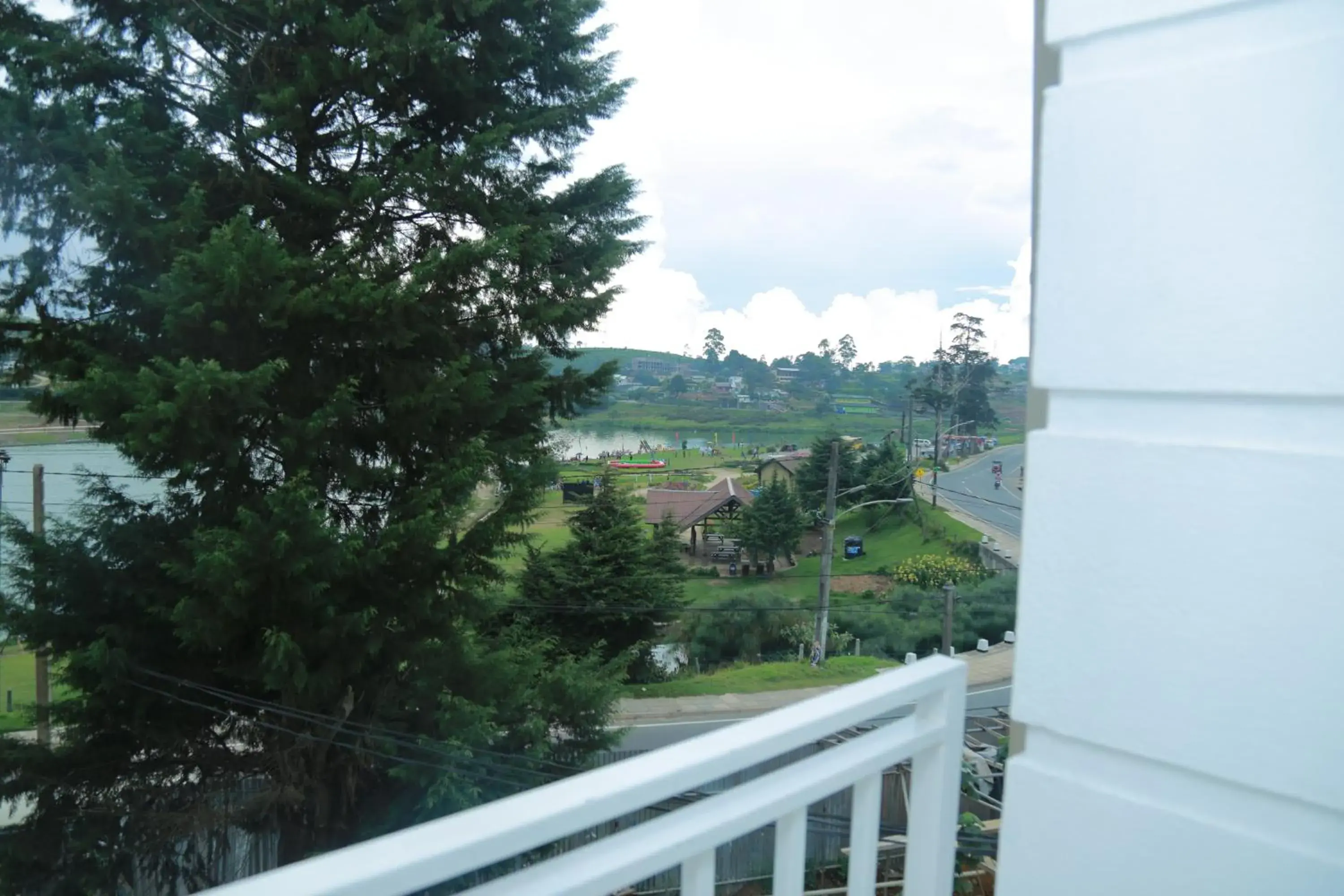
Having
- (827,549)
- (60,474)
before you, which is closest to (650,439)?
(827,549)

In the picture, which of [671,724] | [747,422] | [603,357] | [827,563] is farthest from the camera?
[747,422]

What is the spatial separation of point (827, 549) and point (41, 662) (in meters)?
6.02

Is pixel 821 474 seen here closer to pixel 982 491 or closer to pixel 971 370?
pixel 982 491

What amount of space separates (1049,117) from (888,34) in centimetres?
680

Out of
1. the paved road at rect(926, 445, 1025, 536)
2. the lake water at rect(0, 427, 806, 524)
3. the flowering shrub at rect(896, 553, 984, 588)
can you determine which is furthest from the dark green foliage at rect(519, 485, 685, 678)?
the lake water at rect(0, 427, 806, 524)

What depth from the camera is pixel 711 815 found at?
0.54m

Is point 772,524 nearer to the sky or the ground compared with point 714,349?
nearer to the ground

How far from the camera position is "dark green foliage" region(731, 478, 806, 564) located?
8547 mm

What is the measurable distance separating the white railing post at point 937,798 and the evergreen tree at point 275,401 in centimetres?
415

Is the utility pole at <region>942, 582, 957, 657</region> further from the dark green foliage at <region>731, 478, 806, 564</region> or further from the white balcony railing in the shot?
the white balcony railing

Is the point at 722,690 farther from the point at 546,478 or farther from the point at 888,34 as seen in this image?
the point at 888,34

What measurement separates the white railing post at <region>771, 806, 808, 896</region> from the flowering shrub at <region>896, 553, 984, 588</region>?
302 inches

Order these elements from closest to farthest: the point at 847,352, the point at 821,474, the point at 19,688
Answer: the point at 19,688, the point at 821,474, the point at 847,352

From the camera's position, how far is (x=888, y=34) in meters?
6.53
